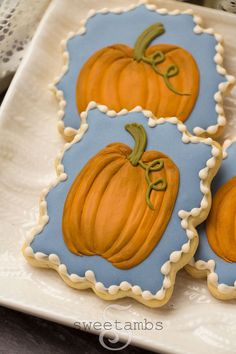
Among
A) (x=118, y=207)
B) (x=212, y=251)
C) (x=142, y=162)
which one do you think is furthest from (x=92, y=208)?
(x=212, y=251)

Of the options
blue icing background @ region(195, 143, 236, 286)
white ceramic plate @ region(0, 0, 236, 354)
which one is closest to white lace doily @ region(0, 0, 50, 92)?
white ceramic plate @ region(0, 0, 236, 354)

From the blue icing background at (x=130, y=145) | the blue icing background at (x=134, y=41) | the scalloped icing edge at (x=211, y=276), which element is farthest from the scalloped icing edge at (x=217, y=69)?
the scalloped icing edge at (x=211, y=276)

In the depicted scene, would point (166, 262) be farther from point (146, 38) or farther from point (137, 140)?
point (146, 38)

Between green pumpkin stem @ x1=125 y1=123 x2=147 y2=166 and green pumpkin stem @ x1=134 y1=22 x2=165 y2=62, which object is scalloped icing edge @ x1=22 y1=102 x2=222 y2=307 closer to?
green pumpkin stem @ x1=125 y1=123 x2=147 y2=166

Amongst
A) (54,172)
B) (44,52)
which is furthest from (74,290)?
(44,52)

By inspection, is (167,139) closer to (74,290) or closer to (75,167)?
(75,167)

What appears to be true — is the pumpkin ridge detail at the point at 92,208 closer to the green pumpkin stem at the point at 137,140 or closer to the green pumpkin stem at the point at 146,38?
the green pumpkin stem at the point at 137,140
